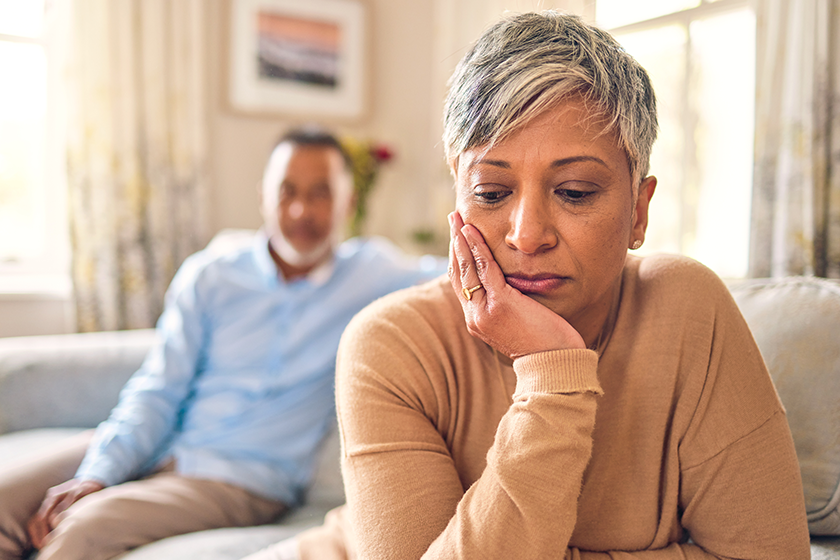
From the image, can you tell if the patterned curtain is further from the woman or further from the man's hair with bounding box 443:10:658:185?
the man's hair with bounding box 443:10:658:185

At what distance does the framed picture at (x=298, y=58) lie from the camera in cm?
333

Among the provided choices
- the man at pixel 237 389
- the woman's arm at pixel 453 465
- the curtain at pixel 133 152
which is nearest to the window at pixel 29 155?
the curtain at pixel 133 152

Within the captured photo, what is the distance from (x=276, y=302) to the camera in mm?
1729

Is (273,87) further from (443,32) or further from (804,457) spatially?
(804,457)

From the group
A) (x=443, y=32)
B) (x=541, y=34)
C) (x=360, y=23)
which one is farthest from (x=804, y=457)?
(x=360, y=23)

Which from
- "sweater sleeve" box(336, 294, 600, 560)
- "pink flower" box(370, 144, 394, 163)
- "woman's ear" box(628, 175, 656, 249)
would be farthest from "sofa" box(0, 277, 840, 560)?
"pink flower" box(370, 144, 394, 163)

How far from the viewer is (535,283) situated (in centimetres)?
73

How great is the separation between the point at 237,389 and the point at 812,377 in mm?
1378

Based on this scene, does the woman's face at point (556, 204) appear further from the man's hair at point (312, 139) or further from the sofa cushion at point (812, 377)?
the man's hair at point (312, 139)

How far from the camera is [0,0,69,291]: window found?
121 inches

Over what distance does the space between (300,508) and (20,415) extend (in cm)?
92

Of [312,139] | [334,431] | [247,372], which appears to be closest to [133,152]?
[312,139]

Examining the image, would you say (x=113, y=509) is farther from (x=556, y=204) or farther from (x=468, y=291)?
(x=556, y=204)

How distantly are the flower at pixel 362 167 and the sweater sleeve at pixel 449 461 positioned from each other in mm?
2487
